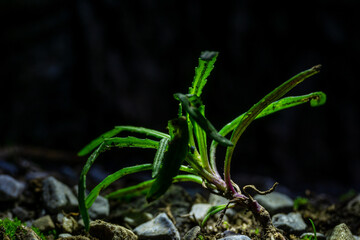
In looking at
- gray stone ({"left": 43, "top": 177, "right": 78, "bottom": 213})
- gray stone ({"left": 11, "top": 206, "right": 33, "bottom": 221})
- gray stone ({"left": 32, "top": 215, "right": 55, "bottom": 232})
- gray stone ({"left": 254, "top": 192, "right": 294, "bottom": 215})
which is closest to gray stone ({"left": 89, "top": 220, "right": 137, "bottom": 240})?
gray stone ({"left": 32, "top": 215, "right": 55, "bottom": 232})

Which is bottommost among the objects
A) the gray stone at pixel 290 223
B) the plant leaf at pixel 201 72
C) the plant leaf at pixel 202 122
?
the gray stone at pixel 290 223

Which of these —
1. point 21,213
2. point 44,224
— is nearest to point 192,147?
point 44,224

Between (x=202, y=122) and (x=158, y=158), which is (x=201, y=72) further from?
(x=158, y=158)

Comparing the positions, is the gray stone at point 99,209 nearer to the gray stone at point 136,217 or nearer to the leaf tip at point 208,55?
the gray stone at point 136,217

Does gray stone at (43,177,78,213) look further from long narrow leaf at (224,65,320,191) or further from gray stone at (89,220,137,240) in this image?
long narrow leaf at (224,65,320,191)

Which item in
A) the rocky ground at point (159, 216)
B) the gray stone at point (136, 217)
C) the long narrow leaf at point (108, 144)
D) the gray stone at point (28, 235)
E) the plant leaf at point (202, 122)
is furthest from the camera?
the gray stone at point (136, 217)

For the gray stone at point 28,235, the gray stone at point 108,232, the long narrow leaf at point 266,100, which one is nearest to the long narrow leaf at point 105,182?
the gray stone at point 108,232

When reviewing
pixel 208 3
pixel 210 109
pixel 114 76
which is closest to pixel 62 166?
pixel 114 76
